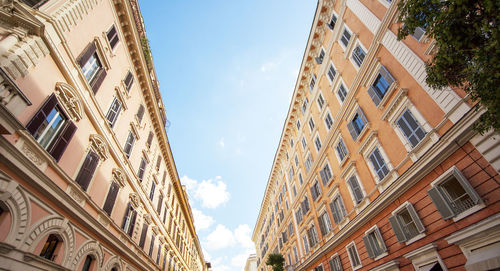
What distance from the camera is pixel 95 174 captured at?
1022 cm

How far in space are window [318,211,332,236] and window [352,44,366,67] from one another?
11317 millimetres

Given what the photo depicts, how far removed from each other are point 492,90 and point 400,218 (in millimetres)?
8159

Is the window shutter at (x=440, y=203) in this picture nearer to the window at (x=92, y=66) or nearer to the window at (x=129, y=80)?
the window at (x=92, y=66)

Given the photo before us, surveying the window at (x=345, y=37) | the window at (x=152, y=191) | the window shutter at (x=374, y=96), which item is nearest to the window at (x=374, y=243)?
the window shutter at (x=374, y=96)

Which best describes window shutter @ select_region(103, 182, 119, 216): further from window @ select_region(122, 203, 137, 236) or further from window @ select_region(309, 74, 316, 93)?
window @ select_region(309, 74, 316, 93)

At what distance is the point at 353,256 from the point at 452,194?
7894 millimetres

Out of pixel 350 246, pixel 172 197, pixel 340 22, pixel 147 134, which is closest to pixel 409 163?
pixel 350 246

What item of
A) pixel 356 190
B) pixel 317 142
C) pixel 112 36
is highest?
pixel 112 36

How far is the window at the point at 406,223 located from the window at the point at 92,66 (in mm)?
15180

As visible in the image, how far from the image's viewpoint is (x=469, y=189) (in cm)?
728

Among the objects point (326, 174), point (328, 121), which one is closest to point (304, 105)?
point (328, 121)

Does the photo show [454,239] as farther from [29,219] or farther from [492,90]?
[29,219]

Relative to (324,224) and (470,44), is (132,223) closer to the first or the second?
(324,224)

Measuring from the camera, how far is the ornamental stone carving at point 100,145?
33.2 ft
